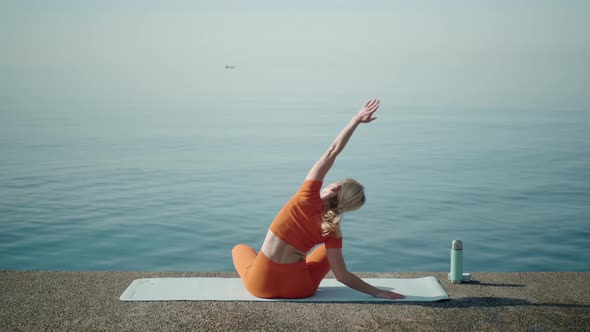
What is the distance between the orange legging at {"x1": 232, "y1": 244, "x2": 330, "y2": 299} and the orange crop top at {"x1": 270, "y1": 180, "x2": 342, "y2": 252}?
0.55 feet

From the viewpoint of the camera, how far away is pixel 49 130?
22.6m

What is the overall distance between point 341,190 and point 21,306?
6.71 feet

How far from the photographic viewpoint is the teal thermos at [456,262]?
453 cm

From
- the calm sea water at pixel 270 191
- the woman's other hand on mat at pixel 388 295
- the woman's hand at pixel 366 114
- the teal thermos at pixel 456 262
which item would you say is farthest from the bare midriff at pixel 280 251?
the calm sea water at pixel 270 191

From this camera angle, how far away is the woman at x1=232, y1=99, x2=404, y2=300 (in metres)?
3.89

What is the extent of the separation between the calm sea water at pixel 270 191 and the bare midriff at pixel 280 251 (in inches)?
158

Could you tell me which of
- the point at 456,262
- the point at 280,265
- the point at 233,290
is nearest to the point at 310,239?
the point at 280,265

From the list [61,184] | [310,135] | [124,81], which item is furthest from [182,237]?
[124,81]

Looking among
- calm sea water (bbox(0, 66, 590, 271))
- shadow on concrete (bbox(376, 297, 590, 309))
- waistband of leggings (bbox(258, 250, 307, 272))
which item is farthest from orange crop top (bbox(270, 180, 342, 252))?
calm sea water (bbox(0, 66, 590, 271))

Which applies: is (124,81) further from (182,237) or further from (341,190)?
(341,190)

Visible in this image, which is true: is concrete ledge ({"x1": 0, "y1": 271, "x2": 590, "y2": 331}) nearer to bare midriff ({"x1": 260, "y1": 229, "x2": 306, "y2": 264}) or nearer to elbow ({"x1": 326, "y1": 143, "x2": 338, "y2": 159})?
A: bare midriff ({"x1": 260, "y1": 229, "x2": 306, "y2": 264})

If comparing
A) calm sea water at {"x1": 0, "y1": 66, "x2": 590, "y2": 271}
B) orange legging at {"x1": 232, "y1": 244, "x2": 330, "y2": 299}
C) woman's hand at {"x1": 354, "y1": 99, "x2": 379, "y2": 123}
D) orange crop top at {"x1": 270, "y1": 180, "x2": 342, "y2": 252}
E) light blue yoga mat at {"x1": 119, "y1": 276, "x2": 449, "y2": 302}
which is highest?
woman's hand at {"x1": 354, "y1": 99, "x2": 379, "y2": 123}

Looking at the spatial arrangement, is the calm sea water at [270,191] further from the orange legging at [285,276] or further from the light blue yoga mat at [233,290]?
the orange legging at [285,276]

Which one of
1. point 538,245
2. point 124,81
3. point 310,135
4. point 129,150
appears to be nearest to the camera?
point 538,245
